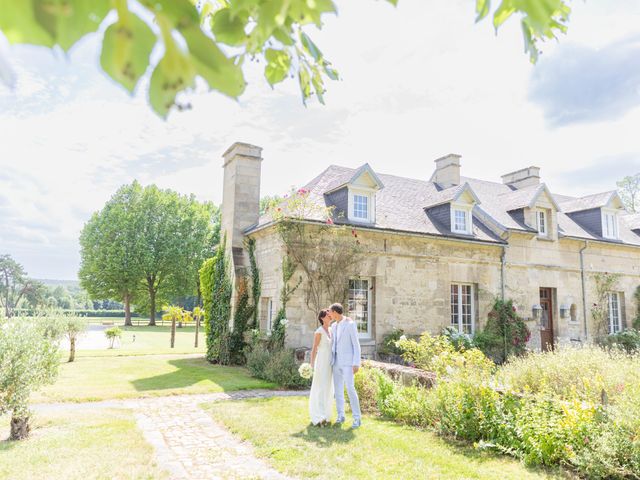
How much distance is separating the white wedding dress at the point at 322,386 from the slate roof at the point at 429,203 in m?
5.71

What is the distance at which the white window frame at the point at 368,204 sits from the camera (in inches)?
537

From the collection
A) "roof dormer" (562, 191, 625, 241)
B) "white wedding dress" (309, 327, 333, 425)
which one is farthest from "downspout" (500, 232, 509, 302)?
"white wedding dress" (309, 327, 333, 425)

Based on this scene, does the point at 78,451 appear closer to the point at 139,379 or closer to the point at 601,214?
the point at 139,379

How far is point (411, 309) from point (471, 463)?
8670 mm

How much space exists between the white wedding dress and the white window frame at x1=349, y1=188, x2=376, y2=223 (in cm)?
657

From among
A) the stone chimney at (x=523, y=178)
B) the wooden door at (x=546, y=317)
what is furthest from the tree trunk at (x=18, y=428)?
the stone chimney at (x=523, y=178)

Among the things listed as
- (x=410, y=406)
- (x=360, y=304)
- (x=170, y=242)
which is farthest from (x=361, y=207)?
(x=170, y=242)

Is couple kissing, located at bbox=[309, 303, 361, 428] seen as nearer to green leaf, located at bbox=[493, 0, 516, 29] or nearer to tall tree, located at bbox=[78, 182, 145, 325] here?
green leaf, located at bbox=[493, 0, 516, 29]

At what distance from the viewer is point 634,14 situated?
105 inches

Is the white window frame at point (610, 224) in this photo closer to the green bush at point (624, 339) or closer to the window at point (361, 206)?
the green bush at point (624, 339)

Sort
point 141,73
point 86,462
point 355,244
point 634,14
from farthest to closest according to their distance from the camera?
point 355,244 < point 86,462 < point 634,14 < point 141,73

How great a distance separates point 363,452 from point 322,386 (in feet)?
5.44

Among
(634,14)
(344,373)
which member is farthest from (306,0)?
(344,373)

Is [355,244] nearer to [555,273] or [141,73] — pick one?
[555,273]
